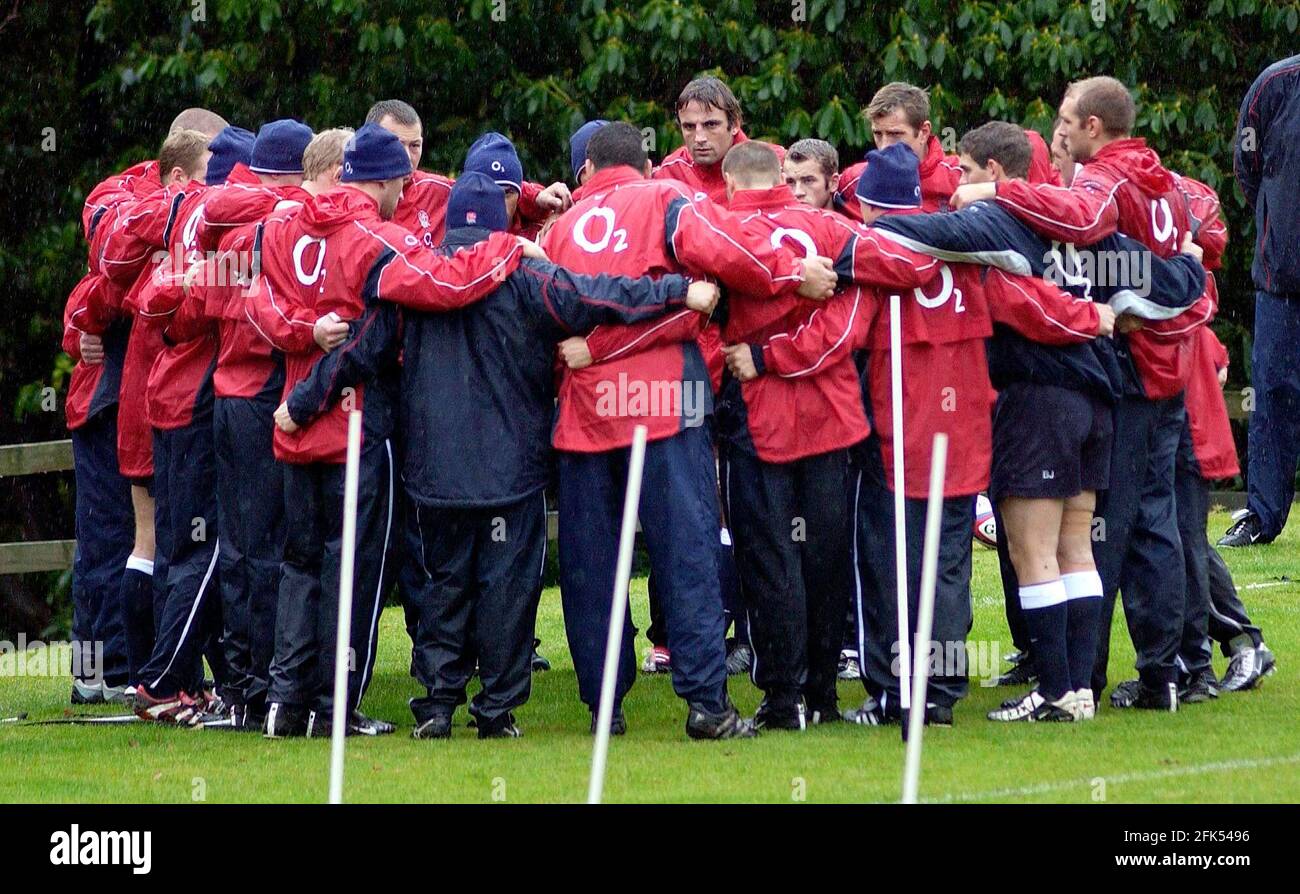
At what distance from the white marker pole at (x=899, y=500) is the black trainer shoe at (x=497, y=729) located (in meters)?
1.53

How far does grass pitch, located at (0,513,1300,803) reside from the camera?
7.04m

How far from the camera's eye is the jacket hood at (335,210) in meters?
8.23

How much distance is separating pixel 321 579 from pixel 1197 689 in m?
3.55

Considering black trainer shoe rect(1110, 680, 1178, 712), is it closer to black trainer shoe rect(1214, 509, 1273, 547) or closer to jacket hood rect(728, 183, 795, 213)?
jacket hood rect(728, 183, 795, 213)

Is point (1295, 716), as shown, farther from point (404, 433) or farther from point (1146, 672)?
point (404, 433)

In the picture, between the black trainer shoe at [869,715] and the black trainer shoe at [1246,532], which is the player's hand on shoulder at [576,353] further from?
the black trainer shoe at [1246,532]

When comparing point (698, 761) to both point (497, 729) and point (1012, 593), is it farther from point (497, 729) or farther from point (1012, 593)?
point (1012, 593)

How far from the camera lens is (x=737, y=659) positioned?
399 inches

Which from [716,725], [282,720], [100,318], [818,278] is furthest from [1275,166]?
[282,720]

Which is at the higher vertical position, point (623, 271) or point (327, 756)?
point (623, 271)

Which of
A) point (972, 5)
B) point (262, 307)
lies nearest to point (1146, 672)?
point (262, 307)

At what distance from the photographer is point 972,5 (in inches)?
603

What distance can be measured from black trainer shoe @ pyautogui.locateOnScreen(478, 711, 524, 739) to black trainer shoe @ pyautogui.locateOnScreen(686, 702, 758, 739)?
0.74 metres
